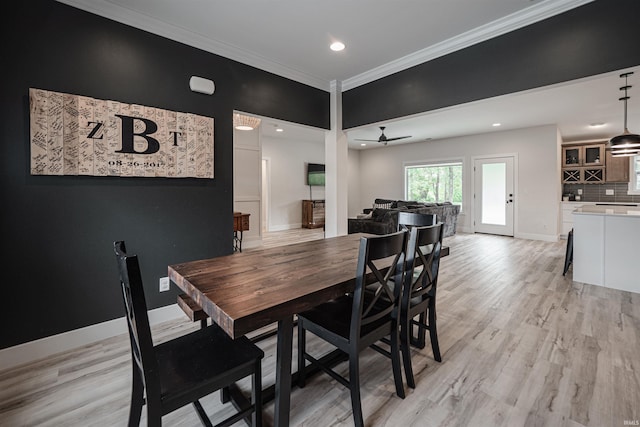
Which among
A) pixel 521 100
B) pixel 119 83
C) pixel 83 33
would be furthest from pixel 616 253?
pixel 83 33

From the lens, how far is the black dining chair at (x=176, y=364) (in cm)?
105

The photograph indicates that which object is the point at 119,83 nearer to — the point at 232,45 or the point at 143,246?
the point at 232,45

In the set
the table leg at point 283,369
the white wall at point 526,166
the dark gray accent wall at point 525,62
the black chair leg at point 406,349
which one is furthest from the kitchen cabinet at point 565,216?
the table leg at point 283,369

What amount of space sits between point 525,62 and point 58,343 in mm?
4438

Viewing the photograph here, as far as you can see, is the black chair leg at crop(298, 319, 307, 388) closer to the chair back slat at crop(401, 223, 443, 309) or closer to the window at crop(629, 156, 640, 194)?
the chair back slat at crop(401, 223, 443, 309)

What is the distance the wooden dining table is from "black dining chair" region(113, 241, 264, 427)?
152 mm

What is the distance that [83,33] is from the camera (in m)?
2.25

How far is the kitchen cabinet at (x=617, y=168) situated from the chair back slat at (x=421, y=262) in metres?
8.09

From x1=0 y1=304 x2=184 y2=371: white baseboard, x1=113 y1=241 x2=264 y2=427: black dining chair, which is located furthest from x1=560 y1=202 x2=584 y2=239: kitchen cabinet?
x1=0 y1=304 x2=184 y2=371: white baseboard

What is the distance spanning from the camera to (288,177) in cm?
912

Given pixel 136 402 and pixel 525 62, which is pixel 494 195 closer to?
pixel 525 62

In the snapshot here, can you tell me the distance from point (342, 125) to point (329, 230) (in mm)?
1501

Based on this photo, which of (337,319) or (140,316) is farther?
(337,319)

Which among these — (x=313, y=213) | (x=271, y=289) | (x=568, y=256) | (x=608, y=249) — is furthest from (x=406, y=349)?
(x=313, y=213)
